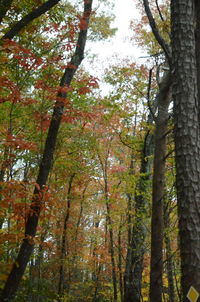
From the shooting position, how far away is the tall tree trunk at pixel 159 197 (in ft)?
12.8

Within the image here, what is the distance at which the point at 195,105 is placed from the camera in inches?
102

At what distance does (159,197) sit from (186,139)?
190 centimetres

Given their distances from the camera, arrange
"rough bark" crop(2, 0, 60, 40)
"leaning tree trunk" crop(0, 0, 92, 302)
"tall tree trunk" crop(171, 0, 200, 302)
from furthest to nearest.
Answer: "leaning tree trunk" crop(0, 0, 92, 302) < "rough bark" crop(2, 0, 60, 40) < "tall tree trunk" crop(171, 0, 200, 302)

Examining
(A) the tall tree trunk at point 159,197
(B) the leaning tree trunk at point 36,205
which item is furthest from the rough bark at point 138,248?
(B) the leaning tree trunk at point 36,205

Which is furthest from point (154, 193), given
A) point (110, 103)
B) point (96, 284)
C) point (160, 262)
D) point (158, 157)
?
point (96, 284)

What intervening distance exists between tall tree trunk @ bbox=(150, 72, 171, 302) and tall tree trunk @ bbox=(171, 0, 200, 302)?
1563 millimetres

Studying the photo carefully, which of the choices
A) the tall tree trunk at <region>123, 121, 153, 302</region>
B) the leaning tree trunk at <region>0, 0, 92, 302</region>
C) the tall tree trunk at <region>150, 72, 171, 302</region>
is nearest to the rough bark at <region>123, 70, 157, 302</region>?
the tall tree trunk at <region>123, 121, 153, 302</region>

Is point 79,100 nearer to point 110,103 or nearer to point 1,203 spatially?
point 110,103

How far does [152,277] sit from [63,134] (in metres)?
6.10

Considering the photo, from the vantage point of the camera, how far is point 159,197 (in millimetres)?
4180

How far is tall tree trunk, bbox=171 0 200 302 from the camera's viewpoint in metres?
2.17

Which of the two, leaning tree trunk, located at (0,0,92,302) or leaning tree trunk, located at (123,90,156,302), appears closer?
leaning tree trunk, located at (0,0,92,302)

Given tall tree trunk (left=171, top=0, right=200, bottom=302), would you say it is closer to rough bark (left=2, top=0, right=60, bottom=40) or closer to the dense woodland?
the dense woodland

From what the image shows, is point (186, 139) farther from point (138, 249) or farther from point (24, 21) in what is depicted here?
point (138, 249)
